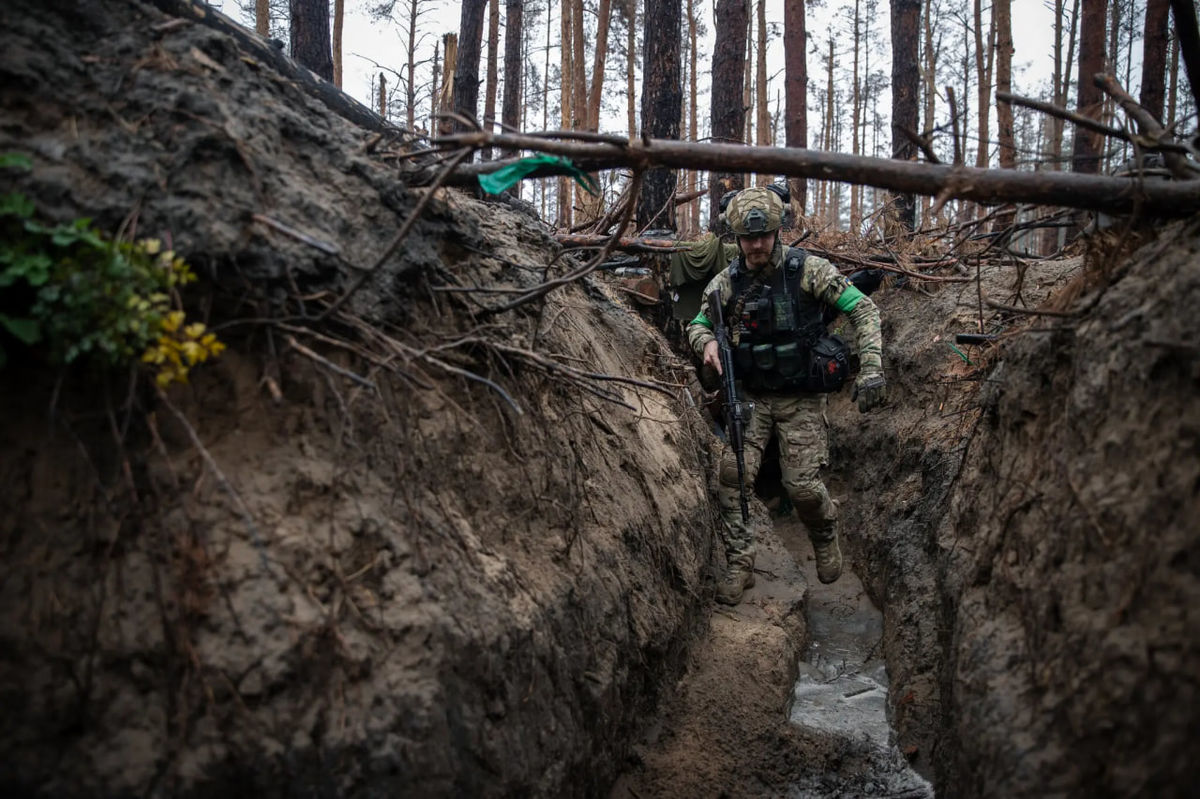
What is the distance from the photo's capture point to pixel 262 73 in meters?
3.35

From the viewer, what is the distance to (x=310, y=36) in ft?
31.0

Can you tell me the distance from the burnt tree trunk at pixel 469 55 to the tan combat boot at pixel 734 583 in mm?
8222

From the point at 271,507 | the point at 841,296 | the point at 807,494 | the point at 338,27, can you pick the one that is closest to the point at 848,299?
the point at 841,296

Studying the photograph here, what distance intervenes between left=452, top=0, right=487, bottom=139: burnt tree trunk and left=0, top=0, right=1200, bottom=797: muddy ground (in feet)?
27.5

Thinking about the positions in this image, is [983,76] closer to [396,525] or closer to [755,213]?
[755,213]

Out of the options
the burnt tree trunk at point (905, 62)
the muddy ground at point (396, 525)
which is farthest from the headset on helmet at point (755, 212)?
the burnt tree trunk at point (905, 62)

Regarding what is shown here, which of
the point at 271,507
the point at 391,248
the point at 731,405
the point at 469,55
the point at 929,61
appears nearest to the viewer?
the point at 271,507

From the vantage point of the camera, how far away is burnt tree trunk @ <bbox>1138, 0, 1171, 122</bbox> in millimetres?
7070

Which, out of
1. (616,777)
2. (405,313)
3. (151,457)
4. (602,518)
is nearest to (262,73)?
(405,313)

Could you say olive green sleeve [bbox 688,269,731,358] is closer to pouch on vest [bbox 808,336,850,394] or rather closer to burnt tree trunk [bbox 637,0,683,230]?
pouch on vest [bbox 808,336,850,394]

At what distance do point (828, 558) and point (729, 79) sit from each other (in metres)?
6.93

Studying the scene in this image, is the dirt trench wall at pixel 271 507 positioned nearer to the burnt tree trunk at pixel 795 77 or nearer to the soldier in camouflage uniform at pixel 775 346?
the soldier in camouflage uniform at pixel 775 346

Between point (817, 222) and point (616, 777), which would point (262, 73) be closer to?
point (616, 777)

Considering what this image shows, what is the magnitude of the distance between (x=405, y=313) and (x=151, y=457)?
3.51 feet
